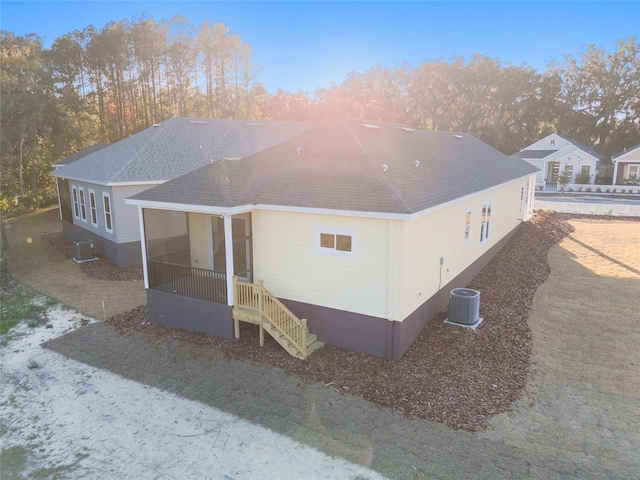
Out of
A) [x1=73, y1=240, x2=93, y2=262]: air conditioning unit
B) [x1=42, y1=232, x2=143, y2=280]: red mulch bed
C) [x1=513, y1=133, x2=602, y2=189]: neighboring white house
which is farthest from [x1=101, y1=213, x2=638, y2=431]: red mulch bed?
[x1=513, y1=133, x2=602, y2=189]: neighboring white house

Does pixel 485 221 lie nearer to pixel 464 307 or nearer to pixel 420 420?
pixel 464 307

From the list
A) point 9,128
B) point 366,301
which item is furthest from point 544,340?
point 9,128

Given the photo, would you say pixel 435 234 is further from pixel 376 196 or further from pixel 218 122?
pixel 218 122

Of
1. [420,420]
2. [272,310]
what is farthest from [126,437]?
[420,420]

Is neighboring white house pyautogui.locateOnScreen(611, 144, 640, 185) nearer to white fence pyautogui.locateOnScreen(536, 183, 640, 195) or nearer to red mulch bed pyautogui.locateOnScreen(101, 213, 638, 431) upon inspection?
white fence pyautogui.locateOnScreen(536, 183, 640, 195)

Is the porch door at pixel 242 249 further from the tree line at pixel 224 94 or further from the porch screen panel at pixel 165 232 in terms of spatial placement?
the tree line at pixel 224 94
